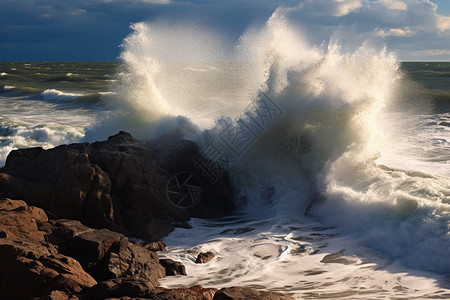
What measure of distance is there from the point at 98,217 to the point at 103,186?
1.54 ft

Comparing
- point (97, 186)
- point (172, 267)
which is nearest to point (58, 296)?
point (172, 267)

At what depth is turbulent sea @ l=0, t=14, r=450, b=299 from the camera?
18.2 ft

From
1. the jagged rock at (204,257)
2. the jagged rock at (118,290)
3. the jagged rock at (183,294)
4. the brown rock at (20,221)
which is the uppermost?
the brown rock at (20,221)

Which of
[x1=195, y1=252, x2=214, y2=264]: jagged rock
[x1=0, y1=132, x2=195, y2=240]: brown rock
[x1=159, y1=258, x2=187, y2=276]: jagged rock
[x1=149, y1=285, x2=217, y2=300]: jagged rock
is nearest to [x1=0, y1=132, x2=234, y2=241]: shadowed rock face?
[x1=0, y1=132, x2=195, y2=240]: brown rock

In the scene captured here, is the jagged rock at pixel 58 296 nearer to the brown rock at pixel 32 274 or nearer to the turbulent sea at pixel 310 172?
the brown rock at pixel 32 274

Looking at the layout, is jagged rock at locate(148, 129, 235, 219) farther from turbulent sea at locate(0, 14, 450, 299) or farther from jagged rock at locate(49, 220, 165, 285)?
jagged rock at locate(49, 220, 165, 285)

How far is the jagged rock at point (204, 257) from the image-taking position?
5.98 metres

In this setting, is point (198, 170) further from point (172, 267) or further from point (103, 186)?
point (172, 267)

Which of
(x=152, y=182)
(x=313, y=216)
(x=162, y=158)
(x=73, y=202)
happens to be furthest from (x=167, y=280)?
(x=162, y=158)

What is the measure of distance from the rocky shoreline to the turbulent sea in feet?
1.43

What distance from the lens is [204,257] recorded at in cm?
606

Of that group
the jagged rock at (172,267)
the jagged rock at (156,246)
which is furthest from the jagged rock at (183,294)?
the jagged rock at (156,246)

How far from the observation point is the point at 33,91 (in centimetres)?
2934

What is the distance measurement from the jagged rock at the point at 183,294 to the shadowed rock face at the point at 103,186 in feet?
7.94
